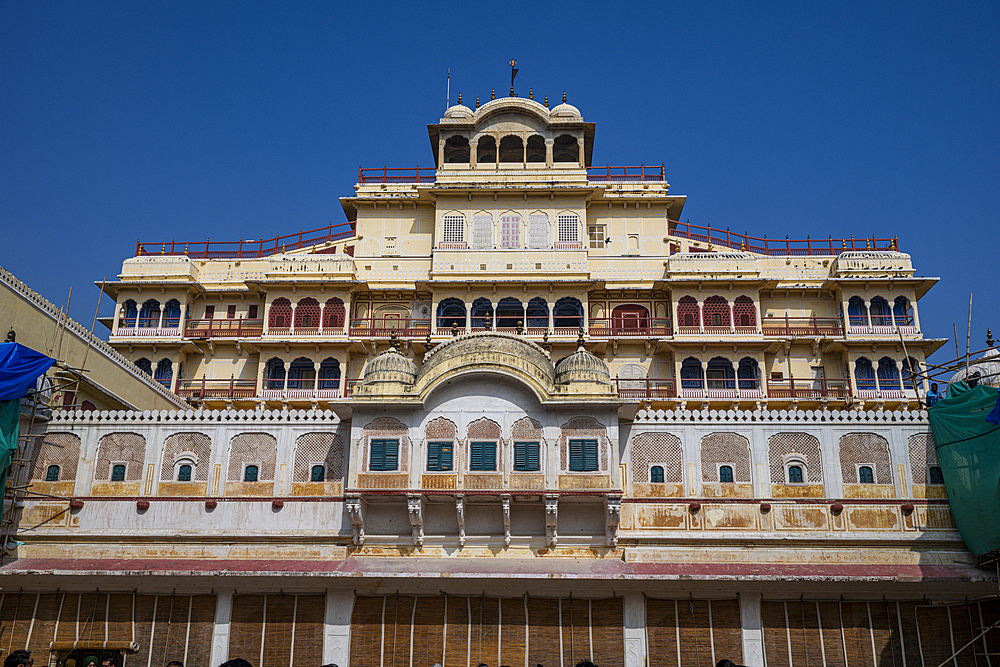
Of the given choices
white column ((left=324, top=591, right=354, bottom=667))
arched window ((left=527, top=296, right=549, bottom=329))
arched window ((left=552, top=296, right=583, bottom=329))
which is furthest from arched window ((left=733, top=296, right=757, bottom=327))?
white column ((left=324, top=591, right=354, bottom=667))

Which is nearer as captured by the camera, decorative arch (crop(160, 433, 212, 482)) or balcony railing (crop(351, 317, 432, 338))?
decorative arch (crop(160, 433, 212, 482))

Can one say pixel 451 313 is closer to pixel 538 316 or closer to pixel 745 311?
pixel 538 316

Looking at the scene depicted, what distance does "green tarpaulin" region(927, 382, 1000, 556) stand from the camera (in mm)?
21125

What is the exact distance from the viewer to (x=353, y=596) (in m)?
22.0

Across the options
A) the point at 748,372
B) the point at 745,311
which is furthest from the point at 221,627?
the point at 745,311

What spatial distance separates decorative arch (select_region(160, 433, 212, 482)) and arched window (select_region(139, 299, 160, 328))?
17403 mm

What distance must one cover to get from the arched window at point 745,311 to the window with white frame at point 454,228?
1188 cm

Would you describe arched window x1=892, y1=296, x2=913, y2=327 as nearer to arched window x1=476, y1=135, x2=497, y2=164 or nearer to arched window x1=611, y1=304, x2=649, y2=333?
arched window x1=611, y1=304, x2=649, y2=333

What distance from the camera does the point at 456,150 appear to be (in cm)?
4294

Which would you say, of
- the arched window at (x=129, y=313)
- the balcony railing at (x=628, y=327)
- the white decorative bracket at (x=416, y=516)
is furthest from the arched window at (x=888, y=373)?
the arched window at (x=129, y=313)

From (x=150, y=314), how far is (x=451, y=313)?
13.2 meters

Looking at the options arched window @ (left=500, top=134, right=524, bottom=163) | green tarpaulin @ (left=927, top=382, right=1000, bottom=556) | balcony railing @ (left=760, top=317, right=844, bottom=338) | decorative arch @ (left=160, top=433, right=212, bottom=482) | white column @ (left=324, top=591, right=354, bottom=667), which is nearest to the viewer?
green tarpaulin @ (left=927, top=382, right=1000, bottom=556)

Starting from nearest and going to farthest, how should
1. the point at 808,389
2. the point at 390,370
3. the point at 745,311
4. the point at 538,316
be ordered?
the point at 390,370, the point at 808,389, the point at 745,311, the point at 538,316

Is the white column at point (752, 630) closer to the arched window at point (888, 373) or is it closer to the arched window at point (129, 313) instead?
the arched window at point (888, 373)
